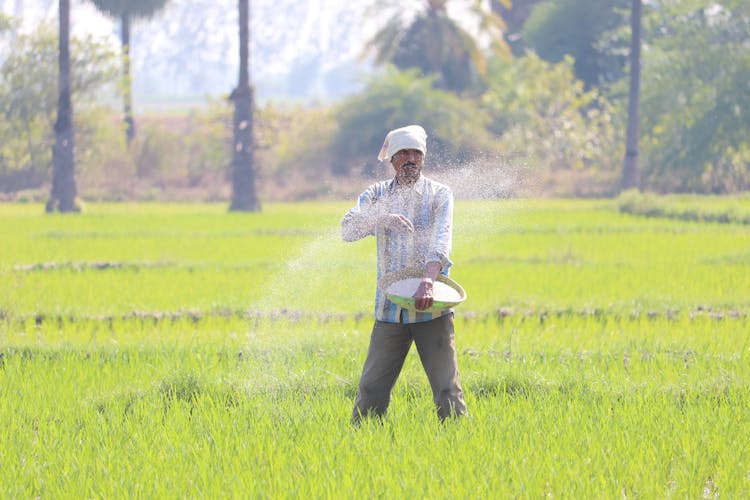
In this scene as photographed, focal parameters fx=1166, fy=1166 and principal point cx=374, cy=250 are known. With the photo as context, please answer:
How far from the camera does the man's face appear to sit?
Result: 4109 mm

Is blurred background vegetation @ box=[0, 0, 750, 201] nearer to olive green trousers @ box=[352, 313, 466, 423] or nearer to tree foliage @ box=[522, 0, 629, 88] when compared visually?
tree foliage @ box=[522, 0, 629, 88]

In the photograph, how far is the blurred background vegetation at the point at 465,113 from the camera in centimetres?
2870

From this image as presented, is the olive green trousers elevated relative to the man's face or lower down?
lower down

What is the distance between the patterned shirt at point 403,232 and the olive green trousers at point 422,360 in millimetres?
54

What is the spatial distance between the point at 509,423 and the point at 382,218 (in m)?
0.97

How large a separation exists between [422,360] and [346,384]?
3.99 feet

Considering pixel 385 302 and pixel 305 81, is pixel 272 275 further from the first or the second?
pixel 305 81

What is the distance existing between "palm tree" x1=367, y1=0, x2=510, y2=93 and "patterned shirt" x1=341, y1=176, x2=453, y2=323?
27.7m

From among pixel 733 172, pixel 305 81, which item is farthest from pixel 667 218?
pixel 305 81

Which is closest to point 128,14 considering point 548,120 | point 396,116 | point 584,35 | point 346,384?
point 396,116

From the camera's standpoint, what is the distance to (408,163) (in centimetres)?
412

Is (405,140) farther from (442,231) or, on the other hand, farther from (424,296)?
(424,296)

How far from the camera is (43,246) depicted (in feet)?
46.2

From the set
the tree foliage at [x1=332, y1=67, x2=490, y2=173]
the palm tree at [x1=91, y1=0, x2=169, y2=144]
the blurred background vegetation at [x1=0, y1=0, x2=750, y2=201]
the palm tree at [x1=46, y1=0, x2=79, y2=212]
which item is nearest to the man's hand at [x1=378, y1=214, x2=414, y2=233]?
the palm tree at [x1=46, y1=0, x2=79, y2=212]
